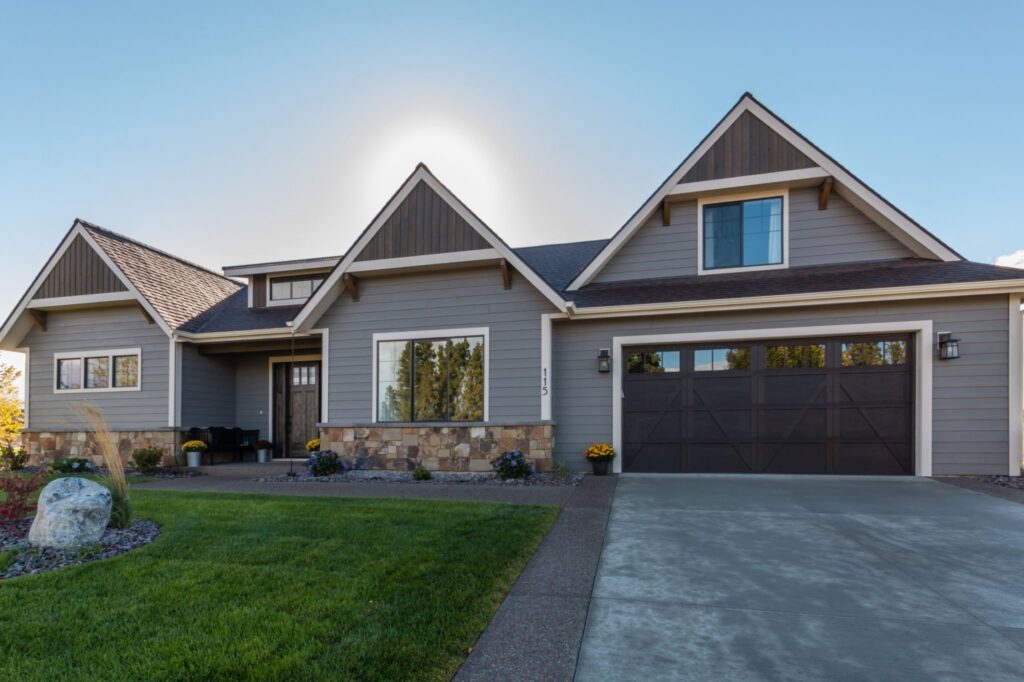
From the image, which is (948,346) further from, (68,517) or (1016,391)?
(68,517)

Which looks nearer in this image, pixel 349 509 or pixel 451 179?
pixel 349 509

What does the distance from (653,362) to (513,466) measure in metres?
3.38

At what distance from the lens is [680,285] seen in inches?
386

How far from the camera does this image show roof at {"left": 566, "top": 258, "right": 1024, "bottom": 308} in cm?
830

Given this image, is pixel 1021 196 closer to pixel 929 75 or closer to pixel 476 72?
pixel 929 75

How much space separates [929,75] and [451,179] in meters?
9.76

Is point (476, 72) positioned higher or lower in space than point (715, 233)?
higher

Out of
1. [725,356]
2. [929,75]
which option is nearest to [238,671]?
[725,356]

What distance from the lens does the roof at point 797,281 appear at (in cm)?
830

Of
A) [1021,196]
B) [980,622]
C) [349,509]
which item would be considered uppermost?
[1021,196]

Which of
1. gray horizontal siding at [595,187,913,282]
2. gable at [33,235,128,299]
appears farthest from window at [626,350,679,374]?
gable at [33,235,128,299]

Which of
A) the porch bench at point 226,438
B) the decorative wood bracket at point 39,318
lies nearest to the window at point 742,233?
the porch bench at point 226,438

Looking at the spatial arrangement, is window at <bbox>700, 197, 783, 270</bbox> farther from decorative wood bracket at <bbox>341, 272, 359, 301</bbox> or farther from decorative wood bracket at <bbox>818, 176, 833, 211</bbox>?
decorative wood bracket at <bbox>341, 272, 359, 301</bbox>

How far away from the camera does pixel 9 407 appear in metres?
17.0
